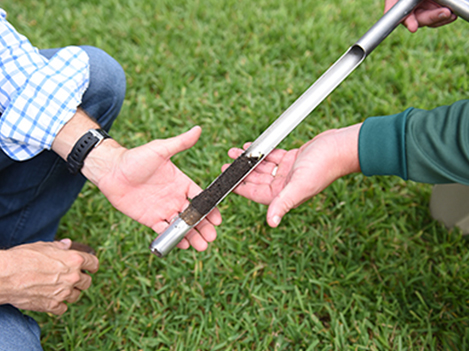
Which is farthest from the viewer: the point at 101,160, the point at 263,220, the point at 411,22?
the point at 263,220

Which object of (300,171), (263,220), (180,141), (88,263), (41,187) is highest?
(41,187)

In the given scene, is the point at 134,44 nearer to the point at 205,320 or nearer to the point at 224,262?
the point at 224,262

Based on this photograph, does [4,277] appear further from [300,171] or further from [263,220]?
[263,220]

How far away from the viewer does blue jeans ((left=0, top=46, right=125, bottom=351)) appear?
1611 mm

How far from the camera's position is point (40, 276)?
4.75 ft

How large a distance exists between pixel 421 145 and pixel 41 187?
5.51ft

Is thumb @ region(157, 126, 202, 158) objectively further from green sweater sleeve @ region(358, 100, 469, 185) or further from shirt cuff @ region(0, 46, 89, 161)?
green sweater sleeve @ region(358, 100, 469, 185)

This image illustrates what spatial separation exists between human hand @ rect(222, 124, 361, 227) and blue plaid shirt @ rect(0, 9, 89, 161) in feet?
2.66

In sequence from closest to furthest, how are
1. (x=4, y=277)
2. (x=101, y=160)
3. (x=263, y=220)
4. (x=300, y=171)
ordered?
(x=4, y=277) → (x=300, y=171) → (x=101, y=160) → (x=263, y=220)

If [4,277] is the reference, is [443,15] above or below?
below

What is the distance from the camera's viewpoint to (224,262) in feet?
6.84

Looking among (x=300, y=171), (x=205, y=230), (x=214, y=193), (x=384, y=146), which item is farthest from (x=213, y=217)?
(x=384, y=146)

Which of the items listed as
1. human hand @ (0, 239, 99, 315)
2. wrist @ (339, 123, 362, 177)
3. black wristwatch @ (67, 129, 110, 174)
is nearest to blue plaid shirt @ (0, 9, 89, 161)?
black wristwatch @ (67, 129, 110, 174)

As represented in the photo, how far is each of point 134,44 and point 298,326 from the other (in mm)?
2549
